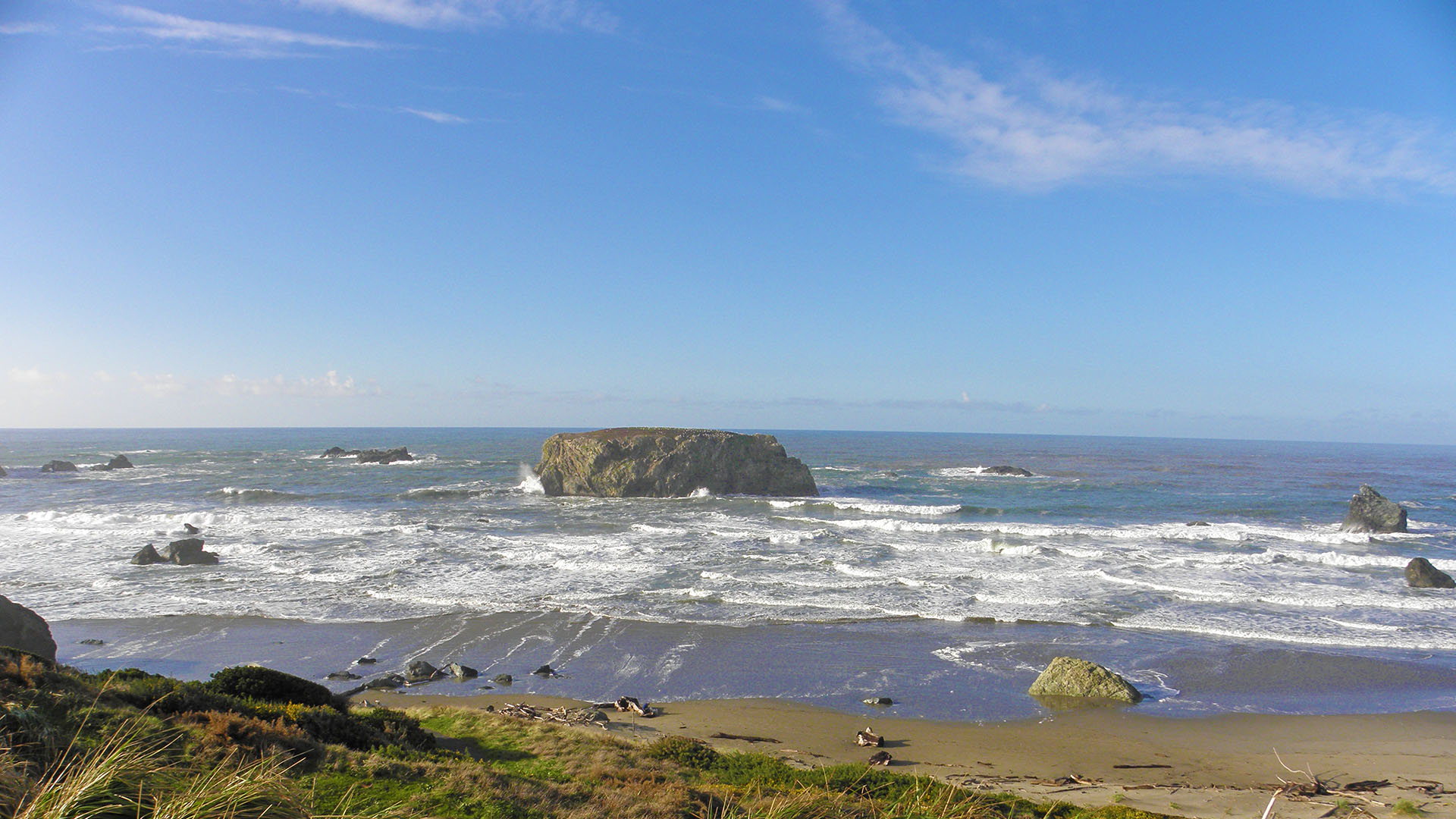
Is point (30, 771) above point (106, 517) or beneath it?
above

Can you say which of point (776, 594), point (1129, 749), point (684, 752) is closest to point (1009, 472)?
point (776, 594)

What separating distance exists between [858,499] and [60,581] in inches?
1488

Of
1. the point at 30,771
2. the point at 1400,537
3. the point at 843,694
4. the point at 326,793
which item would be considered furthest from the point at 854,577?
the point at 1400,537

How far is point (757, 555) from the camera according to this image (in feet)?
91.2

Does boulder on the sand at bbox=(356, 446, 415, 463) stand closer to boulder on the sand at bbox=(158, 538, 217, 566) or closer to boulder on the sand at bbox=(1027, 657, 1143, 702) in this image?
boulder on the sand at bbox=(158, 538, 217, 566)

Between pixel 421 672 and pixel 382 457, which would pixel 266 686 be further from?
pixel 382 457

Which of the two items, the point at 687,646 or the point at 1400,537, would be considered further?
the point at 1400,537

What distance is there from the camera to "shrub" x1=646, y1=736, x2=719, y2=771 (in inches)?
382

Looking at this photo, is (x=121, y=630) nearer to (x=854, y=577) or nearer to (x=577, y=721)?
(x=577, y=721)

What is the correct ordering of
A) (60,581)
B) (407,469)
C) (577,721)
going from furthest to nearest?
(407,469) → (60,581) → (577,721)

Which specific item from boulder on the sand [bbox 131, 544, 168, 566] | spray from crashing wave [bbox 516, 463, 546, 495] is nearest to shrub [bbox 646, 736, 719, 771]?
boulder on the sand [bbox 131, 544, 168, 566]

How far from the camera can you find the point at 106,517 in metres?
35.8

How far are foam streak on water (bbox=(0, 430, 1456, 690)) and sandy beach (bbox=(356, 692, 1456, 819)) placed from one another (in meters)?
5.74

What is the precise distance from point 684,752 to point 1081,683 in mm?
8108
